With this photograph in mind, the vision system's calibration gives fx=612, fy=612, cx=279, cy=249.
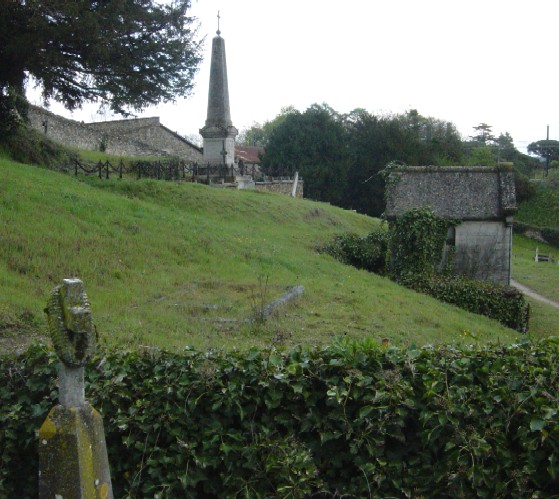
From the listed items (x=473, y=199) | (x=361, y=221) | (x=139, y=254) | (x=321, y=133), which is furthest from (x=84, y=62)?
(x=321, y=133)

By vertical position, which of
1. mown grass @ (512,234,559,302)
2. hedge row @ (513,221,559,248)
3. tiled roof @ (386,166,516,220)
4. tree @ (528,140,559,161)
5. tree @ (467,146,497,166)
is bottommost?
mown grass @ (512,234,559,302)

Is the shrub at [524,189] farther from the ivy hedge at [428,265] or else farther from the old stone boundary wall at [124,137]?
the ivy hedge at [428,265]

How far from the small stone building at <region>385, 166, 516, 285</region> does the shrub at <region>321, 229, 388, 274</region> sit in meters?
2.60

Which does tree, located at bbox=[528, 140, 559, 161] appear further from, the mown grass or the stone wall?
the stone wall

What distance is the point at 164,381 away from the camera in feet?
18.5

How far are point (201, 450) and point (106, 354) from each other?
1.39m

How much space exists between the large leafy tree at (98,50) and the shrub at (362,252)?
8.72 metres

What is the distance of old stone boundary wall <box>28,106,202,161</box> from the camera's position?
3588 centimetres

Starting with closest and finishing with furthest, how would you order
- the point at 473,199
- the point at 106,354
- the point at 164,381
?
the point at 164,381, the point at 106,354, the point at 473,199

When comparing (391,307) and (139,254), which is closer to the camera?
(391,307)

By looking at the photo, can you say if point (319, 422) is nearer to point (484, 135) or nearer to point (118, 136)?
point (118, 136)

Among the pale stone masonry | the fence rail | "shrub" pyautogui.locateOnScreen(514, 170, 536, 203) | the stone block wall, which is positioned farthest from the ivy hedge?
"shrub" pyautogui.locateOnScreen(514, 170, 536, 203)

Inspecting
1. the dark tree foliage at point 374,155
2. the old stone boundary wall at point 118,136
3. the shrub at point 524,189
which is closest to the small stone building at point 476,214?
the old stone boundary wall at point 118,136

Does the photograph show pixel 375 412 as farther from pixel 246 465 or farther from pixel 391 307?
pixel 391 307
